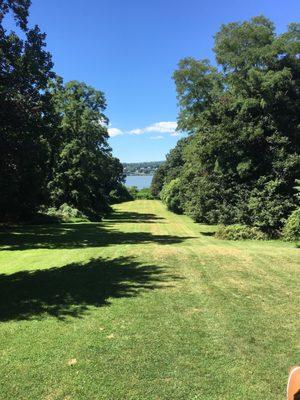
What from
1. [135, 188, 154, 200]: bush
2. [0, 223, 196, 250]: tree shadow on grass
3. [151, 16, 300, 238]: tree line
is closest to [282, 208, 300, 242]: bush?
[151, 16, 300, 238]: tree line

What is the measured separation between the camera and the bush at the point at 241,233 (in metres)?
21.7

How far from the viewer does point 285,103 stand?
22.7m

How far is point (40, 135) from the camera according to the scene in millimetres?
22328

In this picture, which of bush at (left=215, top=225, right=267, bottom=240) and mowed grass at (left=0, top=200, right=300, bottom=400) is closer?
mowed grass at (left=0, top=200, right=300, bottom=400)

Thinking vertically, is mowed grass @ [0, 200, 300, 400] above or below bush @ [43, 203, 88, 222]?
above

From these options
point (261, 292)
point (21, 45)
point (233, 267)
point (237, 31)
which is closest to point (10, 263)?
point (233, 267)

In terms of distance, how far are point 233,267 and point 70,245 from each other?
8.61 metres

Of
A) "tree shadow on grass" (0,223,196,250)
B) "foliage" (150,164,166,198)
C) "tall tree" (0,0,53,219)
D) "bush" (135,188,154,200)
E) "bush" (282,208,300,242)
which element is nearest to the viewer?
"tall tree" (0,0,53,219)

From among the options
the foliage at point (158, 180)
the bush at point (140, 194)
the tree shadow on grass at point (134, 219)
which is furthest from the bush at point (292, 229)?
the bush at point (140, 194)

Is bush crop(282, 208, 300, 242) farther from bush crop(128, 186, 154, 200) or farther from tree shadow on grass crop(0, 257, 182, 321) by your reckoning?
bush crop(128, 186, 154, 200)

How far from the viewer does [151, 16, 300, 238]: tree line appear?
Answer: 72.7 feet

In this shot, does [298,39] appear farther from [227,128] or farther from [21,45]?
[21,45]

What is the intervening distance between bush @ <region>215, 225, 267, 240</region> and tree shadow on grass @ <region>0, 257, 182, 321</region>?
10610 mm

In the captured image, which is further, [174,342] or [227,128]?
[227,128]
